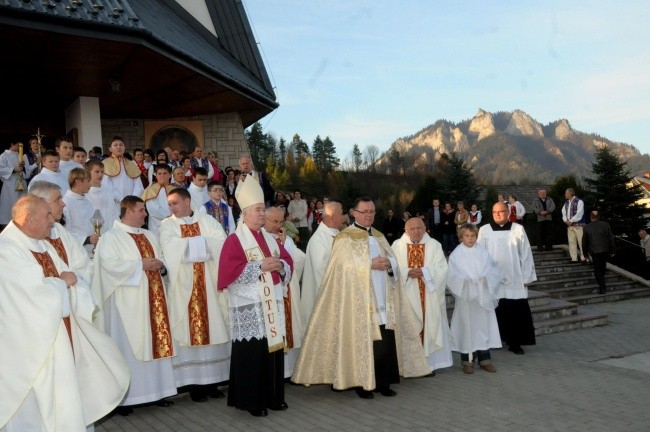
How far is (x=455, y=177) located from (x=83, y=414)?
28597 mm

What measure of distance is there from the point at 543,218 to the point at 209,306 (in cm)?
1405

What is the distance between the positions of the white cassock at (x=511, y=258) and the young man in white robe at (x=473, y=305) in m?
1.07

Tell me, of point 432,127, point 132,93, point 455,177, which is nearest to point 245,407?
point 132,93

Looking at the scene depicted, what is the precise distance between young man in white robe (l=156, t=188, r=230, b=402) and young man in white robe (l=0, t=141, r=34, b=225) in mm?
5092

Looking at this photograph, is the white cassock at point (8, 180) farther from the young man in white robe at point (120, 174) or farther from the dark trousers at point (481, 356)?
the dark trousers at point (481, 356)

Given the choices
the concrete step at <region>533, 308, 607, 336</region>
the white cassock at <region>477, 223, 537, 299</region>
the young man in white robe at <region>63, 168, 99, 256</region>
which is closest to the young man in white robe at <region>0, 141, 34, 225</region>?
the young man in white robe at <region>63, 168, 99, 256</region>

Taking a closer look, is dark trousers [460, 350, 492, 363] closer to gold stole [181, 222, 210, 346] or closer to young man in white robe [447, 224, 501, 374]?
young man in white robe [447, 224, 501, 374]

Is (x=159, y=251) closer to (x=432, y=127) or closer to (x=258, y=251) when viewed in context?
(x=258, y=251)

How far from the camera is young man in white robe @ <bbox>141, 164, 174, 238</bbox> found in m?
9.81

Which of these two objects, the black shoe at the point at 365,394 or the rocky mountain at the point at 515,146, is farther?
the rocky mountain at the point at 515,146

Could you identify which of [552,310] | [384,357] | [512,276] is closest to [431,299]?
[384,357]

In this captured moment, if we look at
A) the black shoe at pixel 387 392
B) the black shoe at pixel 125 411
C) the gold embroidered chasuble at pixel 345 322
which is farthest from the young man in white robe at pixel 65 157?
the black shoe at pixel 387 392

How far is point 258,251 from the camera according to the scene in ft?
21.1

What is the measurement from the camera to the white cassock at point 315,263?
25.0ft
